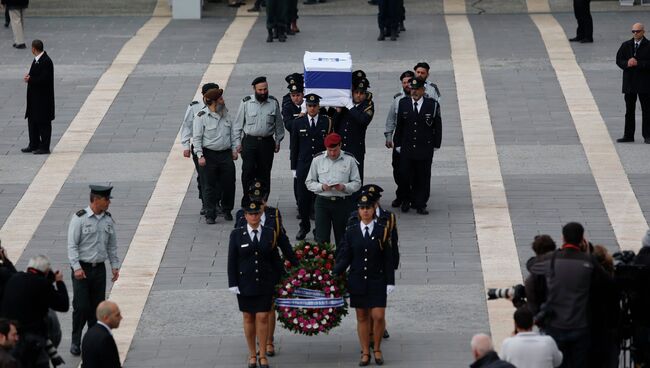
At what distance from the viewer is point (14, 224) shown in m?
18.3

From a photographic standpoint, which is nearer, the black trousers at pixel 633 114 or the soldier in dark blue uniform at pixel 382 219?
the soldier in dark blue uniform at pixel 382 219

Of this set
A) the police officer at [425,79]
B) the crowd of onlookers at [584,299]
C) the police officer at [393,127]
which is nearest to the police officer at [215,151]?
the police officer at [393,127]

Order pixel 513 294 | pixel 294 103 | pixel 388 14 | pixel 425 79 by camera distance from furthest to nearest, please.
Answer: pixel 388 14 → pixel 425 79 → pixel 294 103 → pixel 513 294

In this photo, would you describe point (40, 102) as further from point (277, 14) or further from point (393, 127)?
point (277, 14)

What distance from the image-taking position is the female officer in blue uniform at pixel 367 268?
1374cm

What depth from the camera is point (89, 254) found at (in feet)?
46.5

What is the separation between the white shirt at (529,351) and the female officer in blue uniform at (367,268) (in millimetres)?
2659

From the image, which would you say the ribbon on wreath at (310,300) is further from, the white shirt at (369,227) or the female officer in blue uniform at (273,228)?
the white shirt at (369,227)

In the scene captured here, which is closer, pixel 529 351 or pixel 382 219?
pixel 529 351

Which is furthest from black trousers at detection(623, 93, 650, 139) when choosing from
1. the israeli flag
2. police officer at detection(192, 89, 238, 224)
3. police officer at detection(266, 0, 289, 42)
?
police officer at detection(266, 0, 289, 42)

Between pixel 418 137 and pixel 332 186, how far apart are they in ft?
9.06

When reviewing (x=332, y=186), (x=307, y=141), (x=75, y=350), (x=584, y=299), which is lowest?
(x=75, y=350)

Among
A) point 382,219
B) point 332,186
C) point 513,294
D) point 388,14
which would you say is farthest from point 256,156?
point 388,14

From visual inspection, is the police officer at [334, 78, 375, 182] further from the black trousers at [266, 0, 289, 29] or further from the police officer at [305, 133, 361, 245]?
the black trousers at [266, 0, 289, 29]
